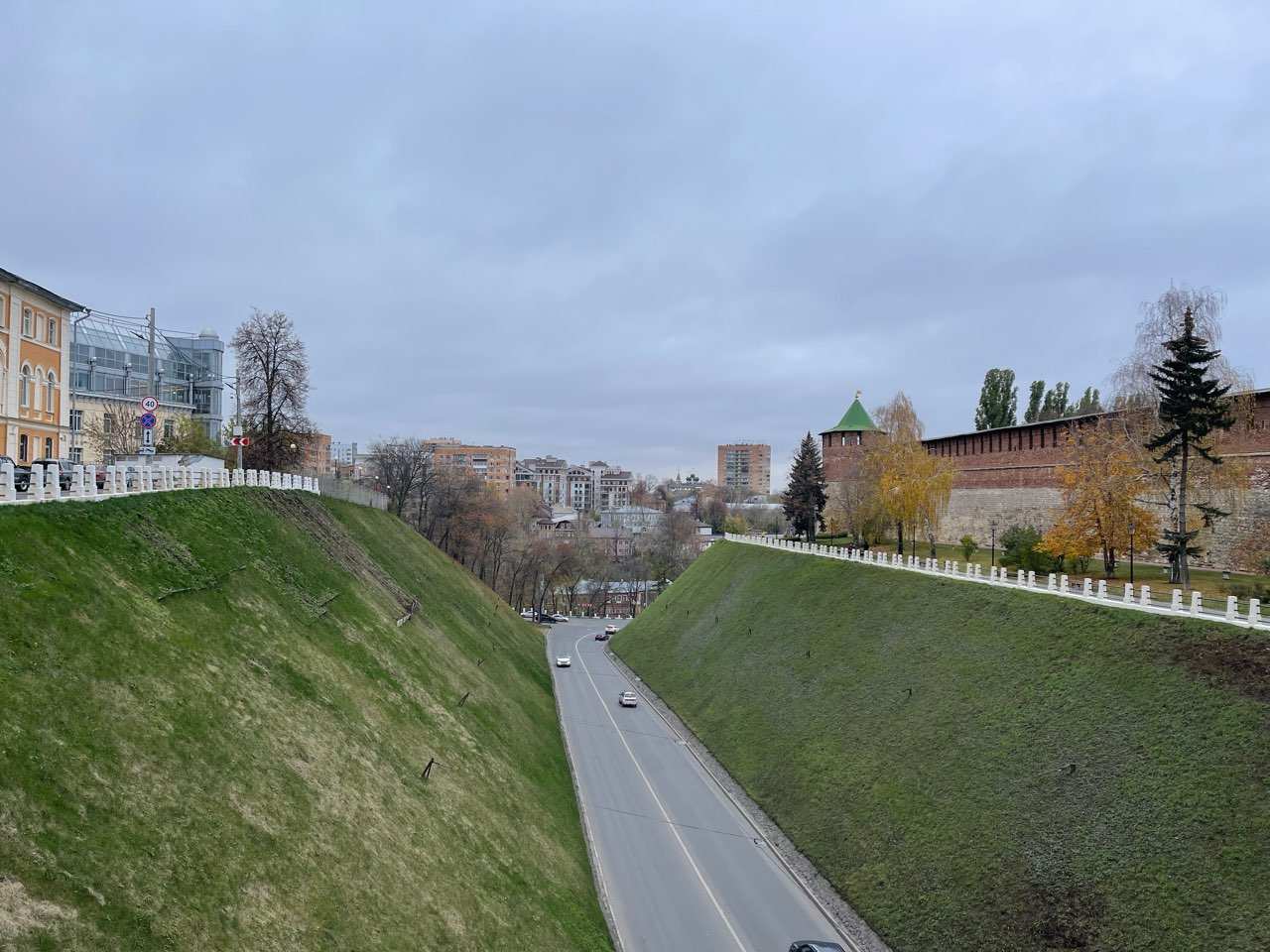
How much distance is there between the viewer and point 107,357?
8500 cm

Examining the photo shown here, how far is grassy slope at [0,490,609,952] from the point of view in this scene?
9266 millimetres

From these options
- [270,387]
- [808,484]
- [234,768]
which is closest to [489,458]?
[808,484]

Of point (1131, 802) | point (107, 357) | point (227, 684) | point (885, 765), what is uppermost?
point (107, 357)

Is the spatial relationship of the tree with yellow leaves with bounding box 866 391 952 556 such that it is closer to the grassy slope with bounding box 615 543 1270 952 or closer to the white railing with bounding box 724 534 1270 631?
the white railing with bounding box 724 534 1270 631

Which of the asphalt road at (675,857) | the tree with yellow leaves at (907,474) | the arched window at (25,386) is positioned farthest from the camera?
the tree with yellow leaves at (907,474)

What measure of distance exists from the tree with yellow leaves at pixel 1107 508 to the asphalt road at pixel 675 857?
18.7 meters

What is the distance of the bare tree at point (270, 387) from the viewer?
1815 inches

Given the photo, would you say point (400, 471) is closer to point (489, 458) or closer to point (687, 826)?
point (687, 826)

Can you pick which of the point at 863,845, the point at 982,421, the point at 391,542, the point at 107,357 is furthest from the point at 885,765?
the point at 107,357

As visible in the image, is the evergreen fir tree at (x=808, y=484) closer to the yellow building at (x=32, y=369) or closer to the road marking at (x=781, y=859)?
the road marking at (x=781, y=859)

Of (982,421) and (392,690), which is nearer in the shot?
(392,690)

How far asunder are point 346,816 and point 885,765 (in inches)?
608

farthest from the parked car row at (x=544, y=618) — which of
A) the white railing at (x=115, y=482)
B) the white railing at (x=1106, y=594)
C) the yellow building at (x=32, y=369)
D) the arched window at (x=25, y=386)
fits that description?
the arched window at (x=25, y=386)

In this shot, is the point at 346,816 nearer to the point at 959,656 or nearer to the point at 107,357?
the point at 959,656
